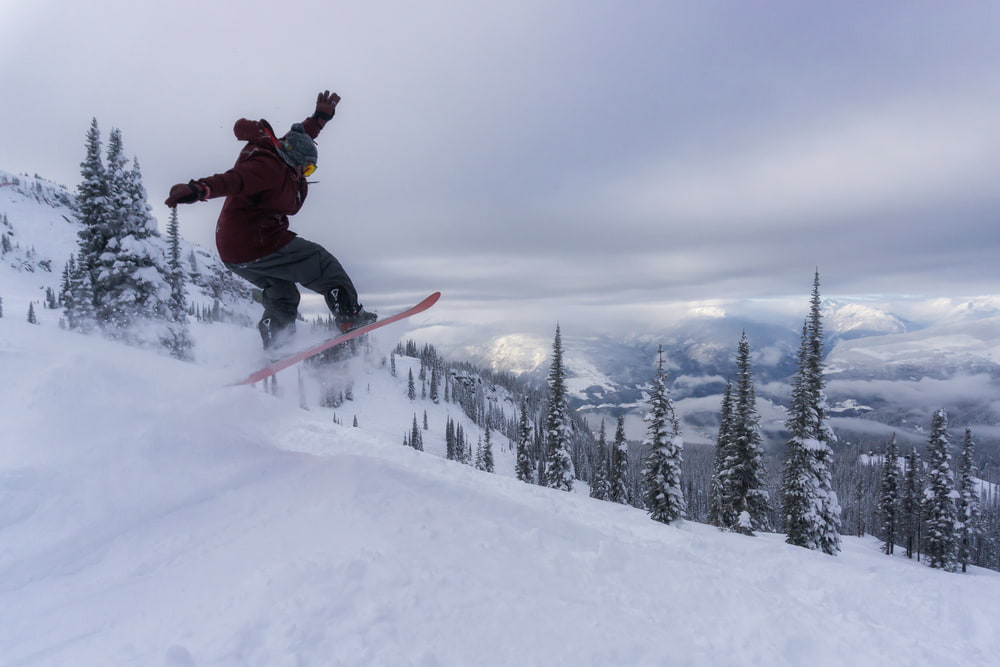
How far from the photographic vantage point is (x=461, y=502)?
20.7ft

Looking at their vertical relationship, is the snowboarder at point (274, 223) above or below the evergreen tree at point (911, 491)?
above

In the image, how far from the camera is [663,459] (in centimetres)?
2612

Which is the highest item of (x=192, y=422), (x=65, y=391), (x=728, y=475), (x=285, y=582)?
(x=65, y=391)

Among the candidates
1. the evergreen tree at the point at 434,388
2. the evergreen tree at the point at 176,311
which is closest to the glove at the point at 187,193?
the evergreen tree at the point at 176,311

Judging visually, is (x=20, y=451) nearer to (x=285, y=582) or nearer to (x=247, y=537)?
(x=247, y=537)

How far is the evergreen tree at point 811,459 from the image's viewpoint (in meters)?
24.2

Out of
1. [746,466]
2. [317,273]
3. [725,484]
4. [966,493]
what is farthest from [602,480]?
[317,273]

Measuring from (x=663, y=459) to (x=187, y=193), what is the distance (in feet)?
88.0

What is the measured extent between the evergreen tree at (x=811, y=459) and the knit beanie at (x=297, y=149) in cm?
2750

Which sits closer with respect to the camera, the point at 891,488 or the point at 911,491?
the point at 891,488

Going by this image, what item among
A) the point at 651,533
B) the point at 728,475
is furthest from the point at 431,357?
the point at 651,533

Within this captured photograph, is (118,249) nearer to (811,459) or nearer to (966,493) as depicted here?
(811,459)

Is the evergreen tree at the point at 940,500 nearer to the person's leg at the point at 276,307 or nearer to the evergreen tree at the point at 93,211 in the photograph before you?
the person's leg at the point at 276,307

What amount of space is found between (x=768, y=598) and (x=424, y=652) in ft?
15.1
